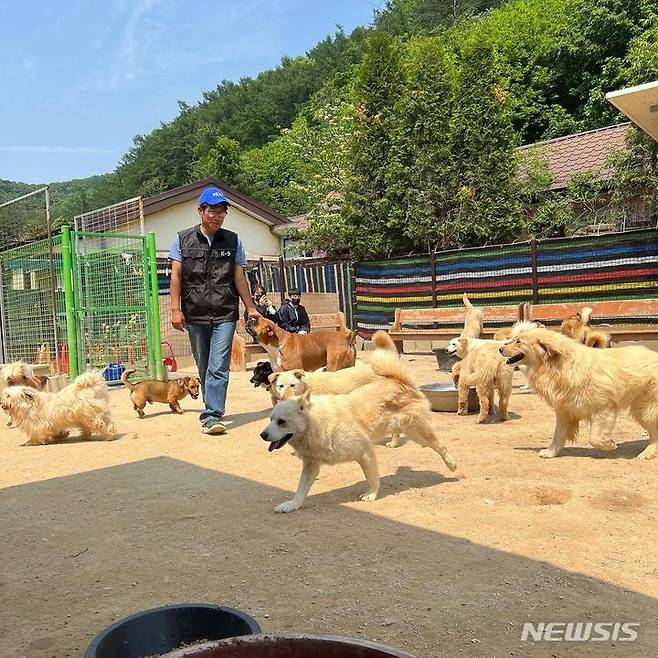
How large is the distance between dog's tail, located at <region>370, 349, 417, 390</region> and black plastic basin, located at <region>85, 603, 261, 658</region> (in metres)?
2.66

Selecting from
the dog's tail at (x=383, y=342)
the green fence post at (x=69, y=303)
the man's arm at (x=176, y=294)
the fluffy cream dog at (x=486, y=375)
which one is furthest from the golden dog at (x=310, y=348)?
the green fence post at (x=69, y=303)

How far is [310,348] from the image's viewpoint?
8281 millimetres

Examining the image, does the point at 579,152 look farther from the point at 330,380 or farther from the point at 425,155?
the point at 330,380

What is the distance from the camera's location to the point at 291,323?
11477 mm

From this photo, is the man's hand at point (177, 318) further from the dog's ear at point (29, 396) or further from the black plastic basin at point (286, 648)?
the black plastic basin at point (286, 648)

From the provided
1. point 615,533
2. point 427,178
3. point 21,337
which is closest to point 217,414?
point 615,533

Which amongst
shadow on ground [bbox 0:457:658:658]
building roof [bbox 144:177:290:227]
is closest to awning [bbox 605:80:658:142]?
shadow on ground [bbox 0:457:658:658]

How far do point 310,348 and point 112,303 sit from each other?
4273 millimetres

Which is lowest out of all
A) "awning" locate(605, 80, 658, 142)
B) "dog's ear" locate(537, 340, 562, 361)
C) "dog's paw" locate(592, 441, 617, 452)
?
"dog's paw" locate(592, 441, 617, 452)

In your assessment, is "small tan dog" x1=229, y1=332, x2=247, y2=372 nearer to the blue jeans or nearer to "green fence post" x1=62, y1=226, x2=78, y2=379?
"green fence post" x1=62, y1=226, x2=78, y2=379

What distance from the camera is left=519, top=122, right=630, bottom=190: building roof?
20.6 m

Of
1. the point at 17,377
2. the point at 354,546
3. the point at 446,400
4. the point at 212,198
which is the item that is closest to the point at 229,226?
the point at 17,377

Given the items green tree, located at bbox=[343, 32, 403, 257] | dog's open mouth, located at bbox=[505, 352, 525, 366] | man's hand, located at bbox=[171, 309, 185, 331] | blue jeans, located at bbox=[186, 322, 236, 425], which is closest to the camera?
dog's open mouth, located at bbox=[505, 352, 525, 366]

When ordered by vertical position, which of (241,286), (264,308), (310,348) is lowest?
(310,348)
